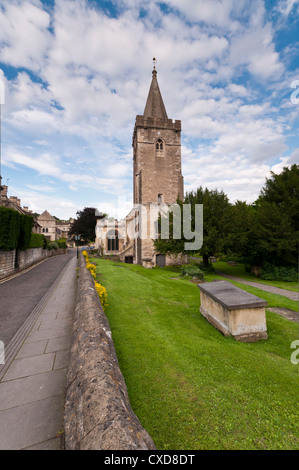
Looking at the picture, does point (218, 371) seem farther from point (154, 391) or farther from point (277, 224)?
point (277, 224)

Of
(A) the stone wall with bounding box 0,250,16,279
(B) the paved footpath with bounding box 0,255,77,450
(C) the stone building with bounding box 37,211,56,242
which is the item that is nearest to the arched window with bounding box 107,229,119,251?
(A) the stone wall with bounding box 0,250,16,279

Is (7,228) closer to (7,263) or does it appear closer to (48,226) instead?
(7,263)

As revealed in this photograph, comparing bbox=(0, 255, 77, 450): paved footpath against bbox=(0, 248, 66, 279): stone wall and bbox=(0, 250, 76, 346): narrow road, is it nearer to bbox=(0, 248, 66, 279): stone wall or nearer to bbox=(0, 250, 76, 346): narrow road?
bbox=(0, 250, 76, 346): narrow road

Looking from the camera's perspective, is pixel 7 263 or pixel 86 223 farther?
pixel 86 223

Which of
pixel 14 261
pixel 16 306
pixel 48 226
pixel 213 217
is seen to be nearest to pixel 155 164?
pixel 213 217

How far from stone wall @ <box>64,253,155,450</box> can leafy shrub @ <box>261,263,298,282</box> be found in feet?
68.3

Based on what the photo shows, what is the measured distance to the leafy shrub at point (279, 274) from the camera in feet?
61.6

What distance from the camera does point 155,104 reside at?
29.7 m

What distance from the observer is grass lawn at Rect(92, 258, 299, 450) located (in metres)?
2.43

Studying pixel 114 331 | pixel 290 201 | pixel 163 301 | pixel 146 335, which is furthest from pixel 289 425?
pixel 290 201

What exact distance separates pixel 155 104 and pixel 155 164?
31.8 feet

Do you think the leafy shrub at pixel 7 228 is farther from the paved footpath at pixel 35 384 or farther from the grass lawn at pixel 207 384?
the grass lawn at pixel 207 384

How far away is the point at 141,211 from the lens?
27469mm

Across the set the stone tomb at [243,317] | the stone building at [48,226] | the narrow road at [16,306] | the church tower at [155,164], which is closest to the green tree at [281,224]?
the church tower at [155,164]
